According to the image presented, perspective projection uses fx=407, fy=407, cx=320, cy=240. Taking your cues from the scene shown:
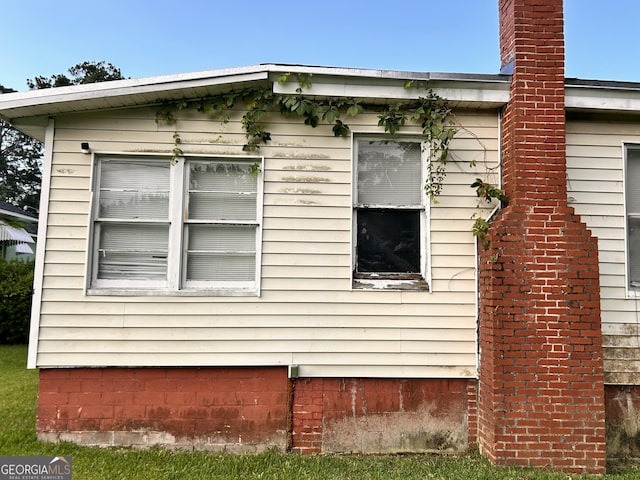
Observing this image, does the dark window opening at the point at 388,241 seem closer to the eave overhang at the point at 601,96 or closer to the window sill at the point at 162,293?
the window sill at the point at 162,293

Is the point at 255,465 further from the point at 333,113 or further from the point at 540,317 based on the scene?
the point at 333,113

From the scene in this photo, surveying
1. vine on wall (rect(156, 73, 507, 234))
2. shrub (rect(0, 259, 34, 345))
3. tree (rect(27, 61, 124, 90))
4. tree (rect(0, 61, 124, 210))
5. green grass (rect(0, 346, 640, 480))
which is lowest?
green grass (rect(0, 346, 640, 480))

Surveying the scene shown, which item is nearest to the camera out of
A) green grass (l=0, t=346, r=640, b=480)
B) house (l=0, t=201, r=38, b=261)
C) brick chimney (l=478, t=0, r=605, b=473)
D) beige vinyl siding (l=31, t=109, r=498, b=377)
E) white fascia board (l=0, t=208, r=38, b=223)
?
green grass (l=0, t=346, r=640, b=480)

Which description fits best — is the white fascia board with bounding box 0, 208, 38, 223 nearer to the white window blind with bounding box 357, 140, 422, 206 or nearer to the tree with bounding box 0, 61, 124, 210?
the white window blind with bounding box 357, 140, 422, 206

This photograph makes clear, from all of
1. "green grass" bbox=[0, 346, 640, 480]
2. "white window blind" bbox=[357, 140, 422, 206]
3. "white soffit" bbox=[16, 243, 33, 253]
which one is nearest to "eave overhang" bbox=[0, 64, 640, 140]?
"white window blind" bbox=[357, 140, 422, 206]

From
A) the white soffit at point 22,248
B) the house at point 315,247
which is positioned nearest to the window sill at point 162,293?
the house at point 315,247

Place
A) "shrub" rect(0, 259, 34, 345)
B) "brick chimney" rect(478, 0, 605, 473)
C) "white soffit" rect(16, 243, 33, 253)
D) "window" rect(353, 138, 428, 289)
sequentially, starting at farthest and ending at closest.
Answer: "white soffit" rect(16, 243, 33, 253), "shrub" rect(0, 259, 34, 345), "window" rect(353, 138, 428, 289), "brick chimney" rect(478, 0, 605, 473)

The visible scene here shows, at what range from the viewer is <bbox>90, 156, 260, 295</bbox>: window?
425 centimetres

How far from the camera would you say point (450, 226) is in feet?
14.1

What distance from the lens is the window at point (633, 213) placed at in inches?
174

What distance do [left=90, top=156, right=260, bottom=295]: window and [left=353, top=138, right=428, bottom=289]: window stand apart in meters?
1.12

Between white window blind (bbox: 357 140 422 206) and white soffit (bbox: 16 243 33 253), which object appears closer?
white window blind (bbox: 357 140 422 206)

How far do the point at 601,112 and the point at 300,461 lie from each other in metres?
4.76

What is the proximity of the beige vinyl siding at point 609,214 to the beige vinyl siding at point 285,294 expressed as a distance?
3.13 ft
